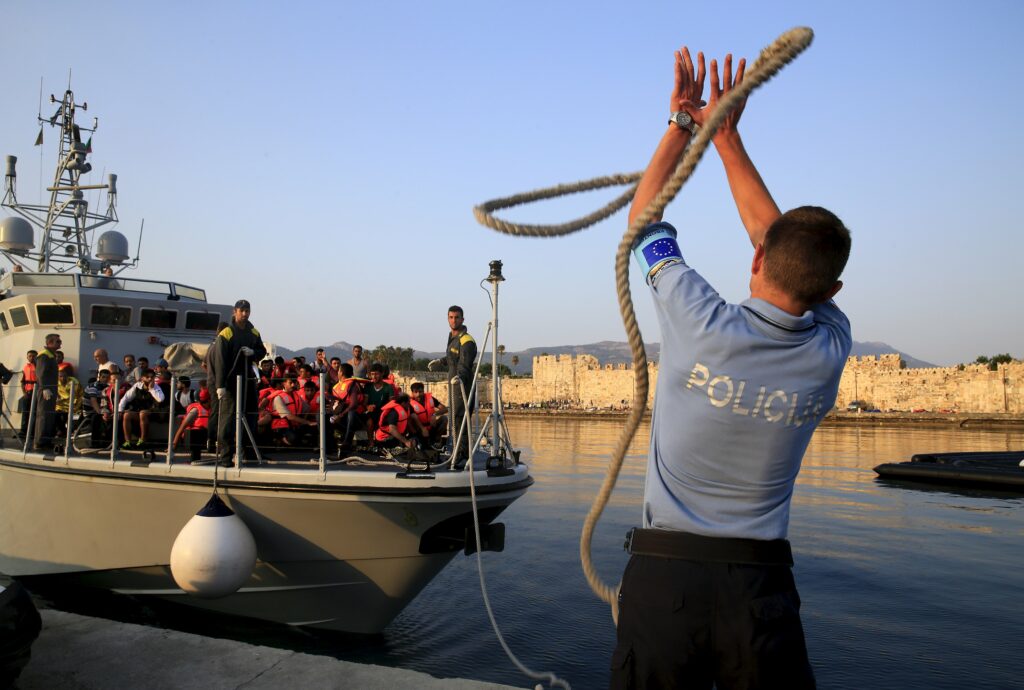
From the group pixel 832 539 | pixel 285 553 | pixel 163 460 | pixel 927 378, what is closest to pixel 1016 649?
pixel 832 539

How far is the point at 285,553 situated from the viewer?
23.3 feet

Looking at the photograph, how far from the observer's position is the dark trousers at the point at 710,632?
176 centimetres

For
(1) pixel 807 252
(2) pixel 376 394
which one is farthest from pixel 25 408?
(1) pixel 807 252

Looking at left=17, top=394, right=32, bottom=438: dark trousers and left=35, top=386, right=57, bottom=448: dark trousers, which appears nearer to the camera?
left=35, top=386, right=57, bottom=448: dark trousers

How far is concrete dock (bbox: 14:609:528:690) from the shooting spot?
3461 mm

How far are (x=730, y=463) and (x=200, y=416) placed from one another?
23.6ft

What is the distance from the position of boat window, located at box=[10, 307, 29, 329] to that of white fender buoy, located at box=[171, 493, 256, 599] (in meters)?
6.52

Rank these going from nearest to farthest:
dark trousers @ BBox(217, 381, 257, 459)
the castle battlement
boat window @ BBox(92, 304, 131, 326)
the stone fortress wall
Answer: dark trousers @ BBox(217, 381, 257, 459)
boat window @ BBox(92, 304, 131, 326)
the castle battlement
the stone fortress wall

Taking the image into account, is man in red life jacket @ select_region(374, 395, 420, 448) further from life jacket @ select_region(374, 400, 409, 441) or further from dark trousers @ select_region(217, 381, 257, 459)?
dark trousers @ select_region(217, 381, 257, 459)

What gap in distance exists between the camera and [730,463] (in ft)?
6.03

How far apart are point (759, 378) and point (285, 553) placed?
6203 millimetres

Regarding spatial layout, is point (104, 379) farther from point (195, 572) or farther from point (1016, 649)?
point (1016, 649)

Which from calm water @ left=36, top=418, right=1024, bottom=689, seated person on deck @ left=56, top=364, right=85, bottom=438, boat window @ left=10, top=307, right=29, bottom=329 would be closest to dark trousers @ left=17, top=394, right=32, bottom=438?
seated person on deck @ left=56, top=364, right=85, bottom=438

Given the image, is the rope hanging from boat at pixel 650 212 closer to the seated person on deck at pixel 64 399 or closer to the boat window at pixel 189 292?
the seated person on deck at pixel 64 399
